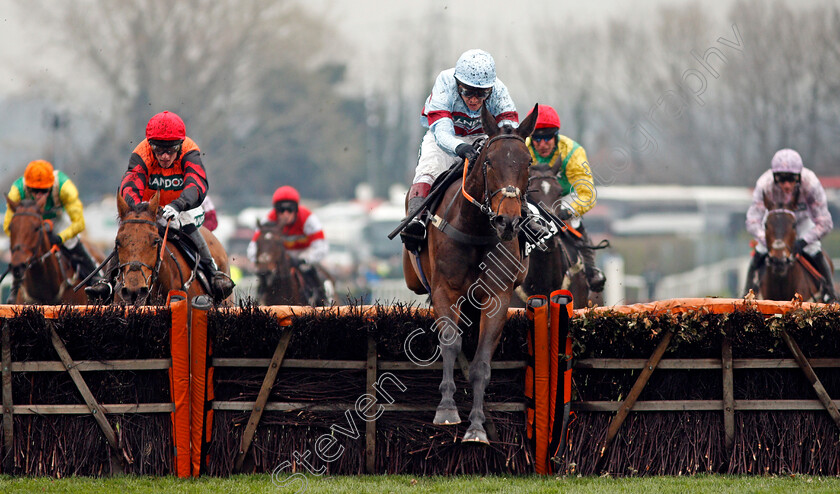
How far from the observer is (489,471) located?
6.34 metres

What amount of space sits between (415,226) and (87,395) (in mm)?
2309

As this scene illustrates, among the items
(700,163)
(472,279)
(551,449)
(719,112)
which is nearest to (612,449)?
(551,449)

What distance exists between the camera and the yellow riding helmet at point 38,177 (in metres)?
10.5

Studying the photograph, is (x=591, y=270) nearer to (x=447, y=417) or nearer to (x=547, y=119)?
(x=547, y=119)

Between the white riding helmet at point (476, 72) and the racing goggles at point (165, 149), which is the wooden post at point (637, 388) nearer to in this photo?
the white riding helmet at point (476, 72)

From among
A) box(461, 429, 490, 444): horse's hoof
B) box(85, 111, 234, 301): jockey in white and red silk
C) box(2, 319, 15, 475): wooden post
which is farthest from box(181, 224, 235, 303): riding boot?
box(461, 429, 490, 444): horse's hoof

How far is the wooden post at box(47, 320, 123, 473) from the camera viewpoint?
612 cm

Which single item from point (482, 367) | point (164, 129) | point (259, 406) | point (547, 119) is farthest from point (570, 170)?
point (259, 406)

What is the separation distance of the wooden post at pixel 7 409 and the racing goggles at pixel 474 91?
3296 mm

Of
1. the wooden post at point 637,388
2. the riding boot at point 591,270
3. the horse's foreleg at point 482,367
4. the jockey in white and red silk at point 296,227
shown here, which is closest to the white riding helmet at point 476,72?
the horse's foreleg at point 482,367

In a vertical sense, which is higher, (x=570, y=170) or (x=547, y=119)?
(x=547, y=119)

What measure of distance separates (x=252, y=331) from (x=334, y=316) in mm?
510

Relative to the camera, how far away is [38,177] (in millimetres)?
10562

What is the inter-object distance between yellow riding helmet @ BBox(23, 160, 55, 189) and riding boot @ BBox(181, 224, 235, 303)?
11.6 ft
